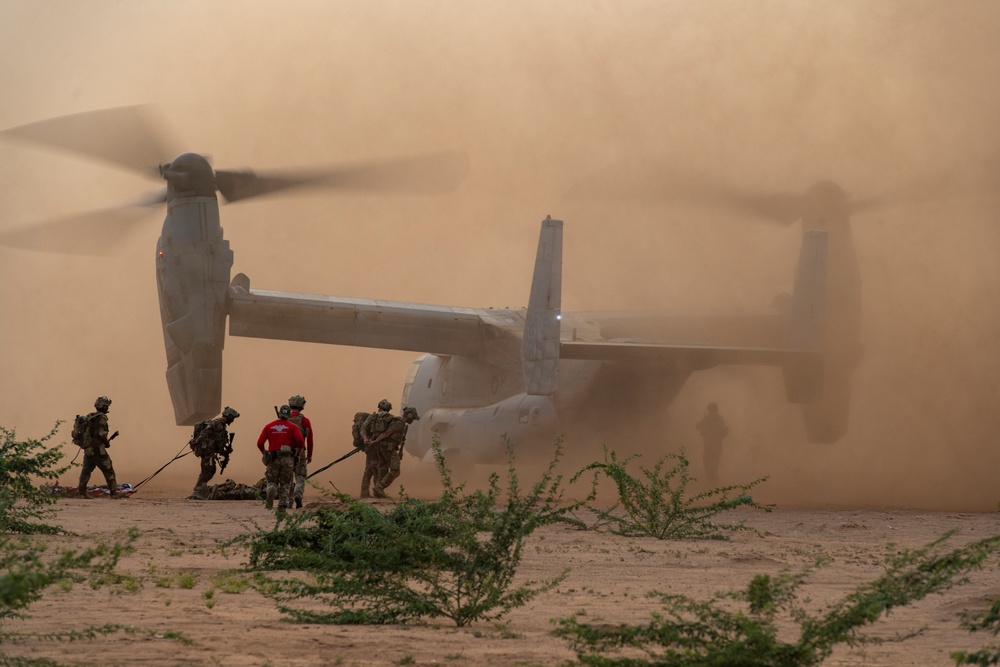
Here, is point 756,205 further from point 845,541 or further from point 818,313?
point 845,541

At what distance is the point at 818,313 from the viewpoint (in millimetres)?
21281

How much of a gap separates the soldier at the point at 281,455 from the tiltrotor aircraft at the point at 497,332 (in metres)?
4.01

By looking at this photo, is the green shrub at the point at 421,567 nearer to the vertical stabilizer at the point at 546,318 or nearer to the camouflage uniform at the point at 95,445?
the vertical stabilizer at the point at 546,318

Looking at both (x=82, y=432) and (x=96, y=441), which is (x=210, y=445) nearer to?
(x=96, y=441)

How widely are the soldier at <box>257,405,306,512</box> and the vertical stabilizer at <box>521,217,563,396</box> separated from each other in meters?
4.94

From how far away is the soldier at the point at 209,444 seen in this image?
18.3 meters

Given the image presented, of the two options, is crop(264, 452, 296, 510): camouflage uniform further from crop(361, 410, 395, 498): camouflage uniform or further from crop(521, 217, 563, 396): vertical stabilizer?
crop(521, 217, 563, 396): vertical stabilizer

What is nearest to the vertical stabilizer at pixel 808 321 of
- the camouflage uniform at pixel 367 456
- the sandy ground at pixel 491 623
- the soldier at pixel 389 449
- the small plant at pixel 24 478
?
the sandy ground at pixel 491 623

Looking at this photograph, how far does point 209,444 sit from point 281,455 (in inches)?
160

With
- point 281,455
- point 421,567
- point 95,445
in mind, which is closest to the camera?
point 421,567

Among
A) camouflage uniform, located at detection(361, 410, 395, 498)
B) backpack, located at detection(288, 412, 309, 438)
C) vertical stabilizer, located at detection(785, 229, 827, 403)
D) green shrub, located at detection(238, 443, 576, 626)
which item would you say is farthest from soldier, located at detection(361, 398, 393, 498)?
green shrub, located at detection(238, 443, 576, 626)

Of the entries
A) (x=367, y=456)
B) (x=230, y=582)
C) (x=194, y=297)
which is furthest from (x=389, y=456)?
(x=230, y=582)

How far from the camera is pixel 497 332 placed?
22.0 meters

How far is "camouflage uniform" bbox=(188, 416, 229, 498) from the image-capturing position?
18.3 m
